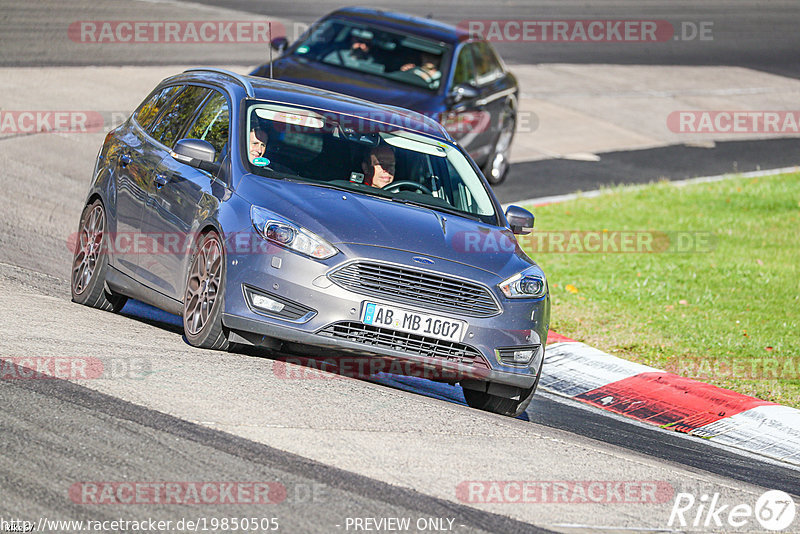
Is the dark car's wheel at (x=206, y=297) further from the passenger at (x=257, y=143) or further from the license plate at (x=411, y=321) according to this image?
the license plate at (x=411, y=321)

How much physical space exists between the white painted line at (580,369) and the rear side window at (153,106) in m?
3.59

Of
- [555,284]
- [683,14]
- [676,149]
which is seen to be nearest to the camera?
[555,284]

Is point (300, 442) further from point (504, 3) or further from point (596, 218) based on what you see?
point (504, 3)

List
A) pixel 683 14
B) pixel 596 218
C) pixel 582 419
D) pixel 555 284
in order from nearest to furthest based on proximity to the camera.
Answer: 1. pixel 582 419
2. pixel 555 284
3. pixel 596 218
4. pixel 683 14

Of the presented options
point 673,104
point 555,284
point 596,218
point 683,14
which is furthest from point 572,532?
point 683,14

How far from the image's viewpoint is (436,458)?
597 centimetres

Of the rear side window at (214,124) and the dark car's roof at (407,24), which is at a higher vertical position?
the dark car's roof at (407,24)

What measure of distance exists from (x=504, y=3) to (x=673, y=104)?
10465 millimetres

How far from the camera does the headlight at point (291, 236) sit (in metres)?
7.21

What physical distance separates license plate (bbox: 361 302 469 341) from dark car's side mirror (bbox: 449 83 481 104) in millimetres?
7892
